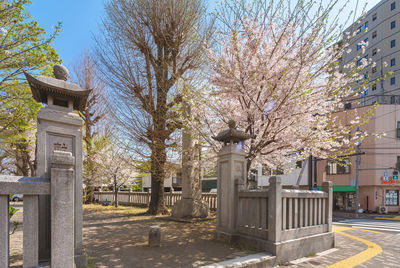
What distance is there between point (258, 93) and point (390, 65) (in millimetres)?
37672

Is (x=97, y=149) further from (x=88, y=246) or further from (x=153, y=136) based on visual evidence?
(x=88, y=246)

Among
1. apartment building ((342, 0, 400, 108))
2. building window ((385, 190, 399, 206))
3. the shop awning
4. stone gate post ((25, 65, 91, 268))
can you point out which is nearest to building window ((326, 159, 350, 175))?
the shop awning

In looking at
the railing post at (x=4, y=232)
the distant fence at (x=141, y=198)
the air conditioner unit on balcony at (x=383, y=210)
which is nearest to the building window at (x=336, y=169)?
the air conditioner unit on balcony at (x=383, y=210)

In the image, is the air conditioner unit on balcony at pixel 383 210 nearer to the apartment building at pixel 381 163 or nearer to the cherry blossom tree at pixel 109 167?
the apartment building at pixel 381 163

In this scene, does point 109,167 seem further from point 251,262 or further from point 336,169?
point 336,169

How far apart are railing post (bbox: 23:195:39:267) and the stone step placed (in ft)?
9.80

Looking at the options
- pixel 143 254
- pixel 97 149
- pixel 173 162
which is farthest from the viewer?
pixel 97 149

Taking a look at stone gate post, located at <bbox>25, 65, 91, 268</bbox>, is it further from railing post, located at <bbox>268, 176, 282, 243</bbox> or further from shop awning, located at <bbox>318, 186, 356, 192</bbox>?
shop awning, located at <bbox>318, 186, 356, 192</bbox>

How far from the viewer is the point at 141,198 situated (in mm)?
18719

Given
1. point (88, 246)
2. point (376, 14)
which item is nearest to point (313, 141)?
point (88, 246)

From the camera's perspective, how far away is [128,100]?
464 inches

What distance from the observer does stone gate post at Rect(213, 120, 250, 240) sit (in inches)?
266

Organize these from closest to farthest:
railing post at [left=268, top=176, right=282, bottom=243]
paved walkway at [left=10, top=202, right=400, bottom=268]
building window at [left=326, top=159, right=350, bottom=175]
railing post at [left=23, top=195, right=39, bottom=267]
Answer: railing post at [left=23, top=195, right=39, bottom=267] → paved walkway at [left=10, top=202, right=400, bottom=268] → railing post at [left=268, top=176, right=282, bottom=243] → building window at [left=326, top=159, right=350, bottom=175]

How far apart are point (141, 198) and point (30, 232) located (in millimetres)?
16516
